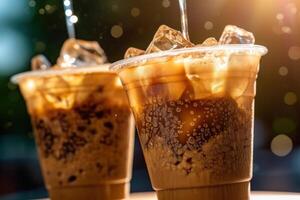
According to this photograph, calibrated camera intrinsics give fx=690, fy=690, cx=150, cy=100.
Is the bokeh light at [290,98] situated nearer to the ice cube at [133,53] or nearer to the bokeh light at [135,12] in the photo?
the bokeh light at [135,12]

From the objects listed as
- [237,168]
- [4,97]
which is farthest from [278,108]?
[237,168]

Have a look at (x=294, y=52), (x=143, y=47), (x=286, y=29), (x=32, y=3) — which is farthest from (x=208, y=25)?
A: (x=32, y=3)

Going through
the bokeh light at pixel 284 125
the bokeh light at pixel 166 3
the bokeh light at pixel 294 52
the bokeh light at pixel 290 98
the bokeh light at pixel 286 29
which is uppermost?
the bokeh light at pixel 166 3

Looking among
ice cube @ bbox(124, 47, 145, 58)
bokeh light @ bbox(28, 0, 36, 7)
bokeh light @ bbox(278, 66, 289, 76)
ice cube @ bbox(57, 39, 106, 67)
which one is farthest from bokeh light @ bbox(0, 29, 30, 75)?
ice cube @ bbox(124, 47, 145, 58)

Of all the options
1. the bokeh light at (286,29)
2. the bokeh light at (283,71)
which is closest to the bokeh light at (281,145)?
the bokeh light at (283,71)

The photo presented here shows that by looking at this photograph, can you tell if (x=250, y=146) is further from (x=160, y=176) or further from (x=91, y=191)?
(x=91, y=191)

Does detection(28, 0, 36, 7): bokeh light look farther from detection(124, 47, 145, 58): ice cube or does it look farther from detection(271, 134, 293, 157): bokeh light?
detection(124, 47, 145, 58): ice cube
